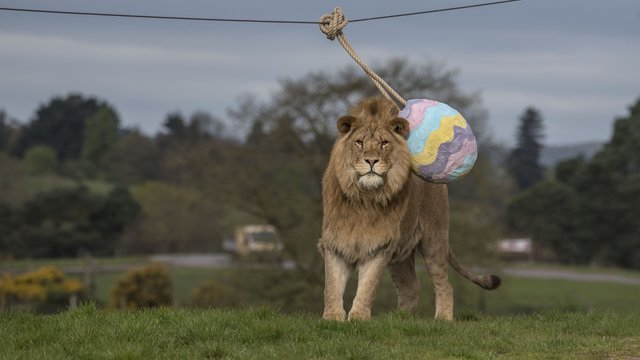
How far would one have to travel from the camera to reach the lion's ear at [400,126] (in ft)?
36.3

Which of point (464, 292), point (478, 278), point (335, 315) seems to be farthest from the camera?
point (464, 292)

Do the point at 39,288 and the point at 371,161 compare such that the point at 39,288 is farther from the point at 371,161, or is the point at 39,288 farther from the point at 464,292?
the point at 371,161

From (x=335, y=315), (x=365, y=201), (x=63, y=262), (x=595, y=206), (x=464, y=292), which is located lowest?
→ (x=335, y=315)

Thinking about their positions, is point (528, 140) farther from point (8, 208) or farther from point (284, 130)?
point (284, 130)

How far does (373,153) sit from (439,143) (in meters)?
0.65

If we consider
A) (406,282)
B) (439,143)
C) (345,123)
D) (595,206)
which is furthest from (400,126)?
(595,206)

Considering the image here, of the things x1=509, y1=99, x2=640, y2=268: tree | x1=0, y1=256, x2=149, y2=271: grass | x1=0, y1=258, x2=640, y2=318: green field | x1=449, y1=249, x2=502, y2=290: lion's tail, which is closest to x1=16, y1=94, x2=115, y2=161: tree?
x1=0, y1=256, x2=149, y2=271: grass

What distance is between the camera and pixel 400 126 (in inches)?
437

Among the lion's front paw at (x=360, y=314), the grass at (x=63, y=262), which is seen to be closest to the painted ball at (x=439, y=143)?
the lion's front paw at (x=360, y=314)

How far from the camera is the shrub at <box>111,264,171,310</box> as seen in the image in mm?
45438

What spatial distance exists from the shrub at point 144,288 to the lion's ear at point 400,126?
35.2 metres

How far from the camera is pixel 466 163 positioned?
1119 cm

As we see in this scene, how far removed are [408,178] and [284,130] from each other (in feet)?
91.8

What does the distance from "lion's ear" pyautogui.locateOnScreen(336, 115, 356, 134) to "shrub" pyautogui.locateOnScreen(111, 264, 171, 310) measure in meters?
35.0
